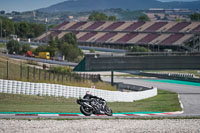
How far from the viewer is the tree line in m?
162

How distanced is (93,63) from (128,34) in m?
84.8

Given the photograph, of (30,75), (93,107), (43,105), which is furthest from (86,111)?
(30,75)

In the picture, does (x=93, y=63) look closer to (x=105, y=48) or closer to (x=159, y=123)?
(x=159, y=123)

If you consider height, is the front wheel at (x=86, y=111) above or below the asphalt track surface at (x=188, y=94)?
above

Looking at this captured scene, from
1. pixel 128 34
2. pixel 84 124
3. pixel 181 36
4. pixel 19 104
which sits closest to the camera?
pixel 84 124

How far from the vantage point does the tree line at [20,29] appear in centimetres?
16238

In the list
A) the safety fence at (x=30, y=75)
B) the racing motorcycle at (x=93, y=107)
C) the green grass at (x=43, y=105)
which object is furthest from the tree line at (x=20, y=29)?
the racing motorcycle at (x=93, y=107)

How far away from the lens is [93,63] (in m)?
54.6

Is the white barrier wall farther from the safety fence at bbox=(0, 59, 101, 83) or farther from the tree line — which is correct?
the tree line

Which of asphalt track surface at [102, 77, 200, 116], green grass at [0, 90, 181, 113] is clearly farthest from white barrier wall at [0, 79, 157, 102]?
asphalt track surface at [102, 77, 200, 116]

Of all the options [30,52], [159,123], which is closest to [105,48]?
[30,52]

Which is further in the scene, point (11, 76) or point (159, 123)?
point (11, 76)

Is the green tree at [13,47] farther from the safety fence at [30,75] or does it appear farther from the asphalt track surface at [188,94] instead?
the safety fence at [30,75]

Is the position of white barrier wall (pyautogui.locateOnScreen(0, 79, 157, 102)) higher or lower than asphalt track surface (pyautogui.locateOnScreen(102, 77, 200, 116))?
higher
